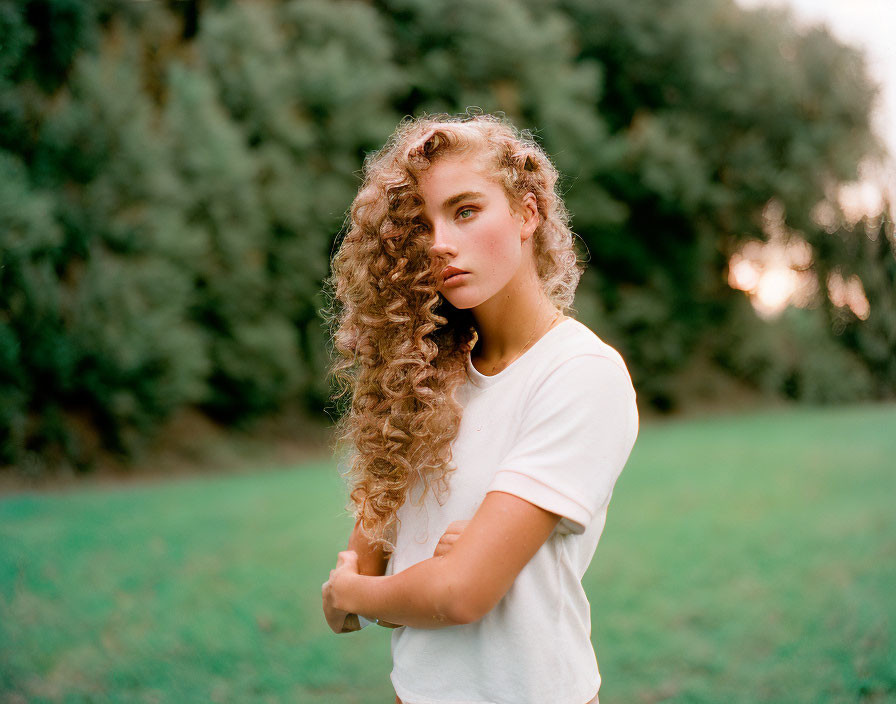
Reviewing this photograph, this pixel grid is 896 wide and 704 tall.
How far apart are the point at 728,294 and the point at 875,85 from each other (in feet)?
21.1

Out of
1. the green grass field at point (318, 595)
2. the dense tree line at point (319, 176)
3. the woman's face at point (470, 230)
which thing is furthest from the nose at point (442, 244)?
the dense tree line at point (319, 176)

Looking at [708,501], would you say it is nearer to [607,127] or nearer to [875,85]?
[607,127]

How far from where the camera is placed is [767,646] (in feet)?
15.9

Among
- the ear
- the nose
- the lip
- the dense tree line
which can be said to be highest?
the dense tree line

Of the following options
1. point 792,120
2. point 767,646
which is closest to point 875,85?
point 792,120

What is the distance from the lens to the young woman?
55.3 inches

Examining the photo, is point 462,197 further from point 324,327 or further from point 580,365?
point 324,327

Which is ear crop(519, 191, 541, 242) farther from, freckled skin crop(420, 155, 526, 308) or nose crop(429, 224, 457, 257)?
nose crop(429, 224, 457, 257)

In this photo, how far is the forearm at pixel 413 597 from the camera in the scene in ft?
4.62

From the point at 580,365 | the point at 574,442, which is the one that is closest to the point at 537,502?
the point at 574,442

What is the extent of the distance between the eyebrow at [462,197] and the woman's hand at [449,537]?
2.09 ft

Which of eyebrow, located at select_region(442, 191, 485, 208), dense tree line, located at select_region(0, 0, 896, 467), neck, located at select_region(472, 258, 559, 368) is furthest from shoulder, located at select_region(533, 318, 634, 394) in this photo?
dense tree line, located at select_region(0, 0, 896, 467)

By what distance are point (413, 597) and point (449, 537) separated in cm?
13

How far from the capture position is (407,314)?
1747 millimetres
